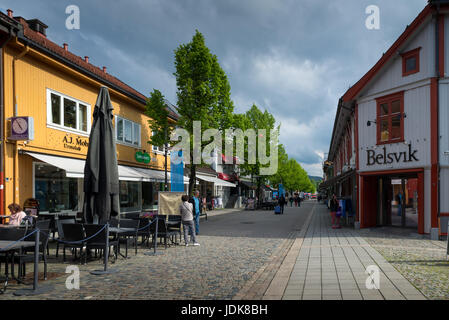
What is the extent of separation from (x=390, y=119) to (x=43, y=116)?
45.6 ft

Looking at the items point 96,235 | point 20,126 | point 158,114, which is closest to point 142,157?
point 158,114

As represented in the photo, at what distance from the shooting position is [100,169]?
9.33 m

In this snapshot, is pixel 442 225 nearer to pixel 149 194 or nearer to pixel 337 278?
pixel 337 278

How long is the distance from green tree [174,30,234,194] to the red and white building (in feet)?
23.4

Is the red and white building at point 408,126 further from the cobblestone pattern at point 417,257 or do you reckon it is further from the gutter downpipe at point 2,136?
the gutter downpipe at point 2,136

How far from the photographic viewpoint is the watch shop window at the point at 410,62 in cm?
1383

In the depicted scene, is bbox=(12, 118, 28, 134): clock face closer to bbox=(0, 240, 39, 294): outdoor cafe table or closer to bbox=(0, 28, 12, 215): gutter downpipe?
bbox=(0, 28, 12, 215): gutter downpipe

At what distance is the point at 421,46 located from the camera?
13656 millimetres

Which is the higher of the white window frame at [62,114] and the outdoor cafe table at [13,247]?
the white window frame at [62,114]

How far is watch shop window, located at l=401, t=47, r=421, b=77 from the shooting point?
45.4 feet

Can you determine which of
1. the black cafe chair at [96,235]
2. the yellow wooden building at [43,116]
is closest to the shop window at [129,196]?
the yellow wooden building at [43,116]

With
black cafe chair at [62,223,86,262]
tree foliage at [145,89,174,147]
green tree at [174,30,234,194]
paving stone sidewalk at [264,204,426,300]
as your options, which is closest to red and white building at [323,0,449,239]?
paving stone sidewalk at [264,204,426,300]

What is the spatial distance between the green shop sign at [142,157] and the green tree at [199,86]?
10.7 ft
